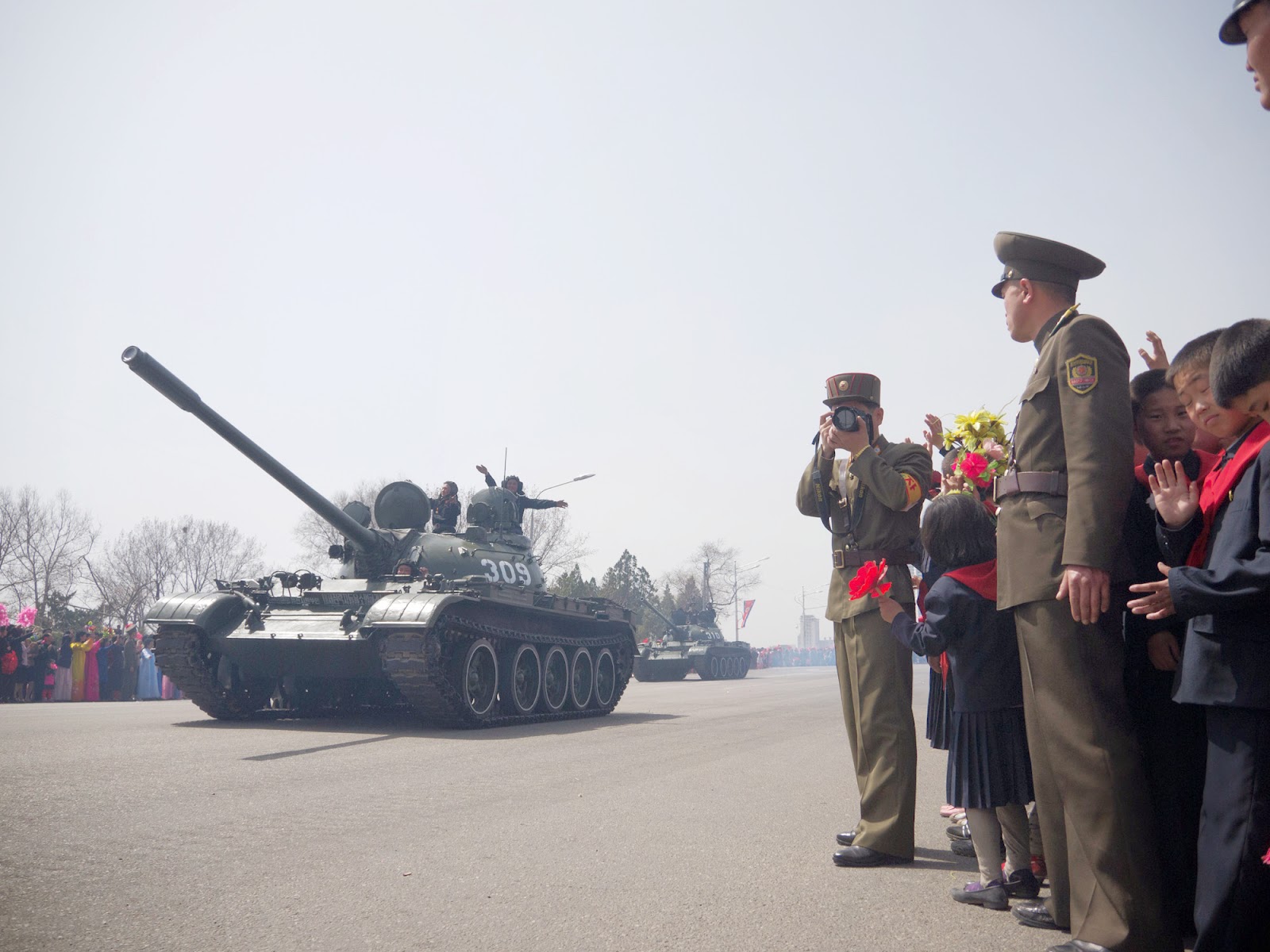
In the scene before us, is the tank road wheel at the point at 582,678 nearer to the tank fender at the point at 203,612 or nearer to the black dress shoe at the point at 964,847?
the tank fender at the point at 203,612

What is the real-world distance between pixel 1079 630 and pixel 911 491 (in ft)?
4.96

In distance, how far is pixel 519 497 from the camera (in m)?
15.2

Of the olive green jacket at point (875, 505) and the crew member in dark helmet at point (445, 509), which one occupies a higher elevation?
the crew member in dark helmet at point (445, 509)

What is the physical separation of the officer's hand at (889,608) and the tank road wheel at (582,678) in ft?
33.4

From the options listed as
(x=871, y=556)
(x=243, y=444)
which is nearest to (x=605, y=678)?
(x=243, y=444)

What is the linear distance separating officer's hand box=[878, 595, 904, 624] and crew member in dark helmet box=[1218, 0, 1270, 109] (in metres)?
2.55

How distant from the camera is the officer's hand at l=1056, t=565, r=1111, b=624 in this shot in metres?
3.03

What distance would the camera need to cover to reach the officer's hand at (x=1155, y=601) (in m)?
2.74

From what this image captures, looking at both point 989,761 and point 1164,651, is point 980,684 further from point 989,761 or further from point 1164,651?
point 1164,651

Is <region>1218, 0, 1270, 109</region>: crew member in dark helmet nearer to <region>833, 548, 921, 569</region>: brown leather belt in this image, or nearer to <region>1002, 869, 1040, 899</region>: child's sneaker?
<region>833, 548, 921, 569</region>: brown leather belt

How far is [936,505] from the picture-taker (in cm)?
405

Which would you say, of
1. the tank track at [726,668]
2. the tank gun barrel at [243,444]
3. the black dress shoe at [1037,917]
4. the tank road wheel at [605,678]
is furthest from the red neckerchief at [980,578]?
the tank track at [726,668]

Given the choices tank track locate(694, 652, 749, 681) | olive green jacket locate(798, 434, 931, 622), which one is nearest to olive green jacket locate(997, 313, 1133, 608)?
olive green jacket locate(798, 434, 931, 622)

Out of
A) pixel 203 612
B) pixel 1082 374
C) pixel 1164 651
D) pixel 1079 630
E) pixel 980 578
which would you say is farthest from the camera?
pixel 203 612
